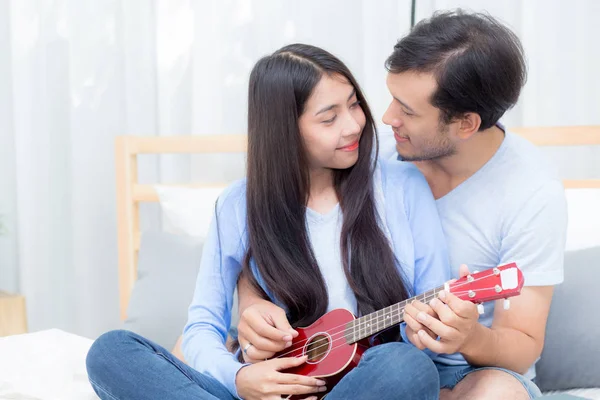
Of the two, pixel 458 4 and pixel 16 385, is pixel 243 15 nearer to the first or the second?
pixel 458 4

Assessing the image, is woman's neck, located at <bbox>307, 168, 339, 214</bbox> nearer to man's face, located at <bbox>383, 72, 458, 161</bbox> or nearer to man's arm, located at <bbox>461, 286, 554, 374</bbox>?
man's face, located at <bbox>383, 72, 458, 161</bbox>

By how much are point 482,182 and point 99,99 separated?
1410mm

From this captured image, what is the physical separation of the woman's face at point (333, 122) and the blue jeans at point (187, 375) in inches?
15.1

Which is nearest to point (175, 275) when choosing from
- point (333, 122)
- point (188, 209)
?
point (188, 209)

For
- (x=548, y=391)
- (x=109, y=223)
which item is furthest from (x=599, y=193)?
(x=109, y=223)

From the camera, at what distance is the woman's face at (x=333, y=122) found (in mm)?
1470

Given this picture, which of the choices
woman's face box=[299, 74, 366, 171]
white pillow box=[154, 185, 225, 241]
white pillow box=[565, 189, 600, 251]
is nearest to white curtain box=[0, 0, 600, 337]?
white pillow box=[154, 185, 225, 241]

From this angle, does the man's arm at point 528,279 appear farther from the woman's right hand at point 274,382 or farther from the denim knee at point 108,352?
the denim knee at point 108,352

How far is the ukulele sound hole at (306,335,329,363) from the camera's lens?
4.42ft

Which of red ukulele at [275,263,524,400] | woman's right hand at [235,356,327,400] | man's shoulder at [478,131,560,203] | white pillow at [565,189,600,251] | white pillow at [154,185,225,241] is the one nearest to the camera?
red ukulele at [275,263,524,400]

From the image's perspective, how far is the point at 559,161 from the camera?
2084 millimetres

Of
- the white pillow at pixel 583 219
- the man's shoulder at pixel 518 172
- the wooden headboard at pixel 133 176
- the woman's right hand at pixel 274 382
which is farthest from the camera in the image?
the wooden headboard at pixel 133 176

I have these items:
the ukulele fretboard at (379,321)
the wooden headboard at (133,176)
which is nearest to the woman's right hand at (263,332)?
the ukulele fretboard at (379,321)

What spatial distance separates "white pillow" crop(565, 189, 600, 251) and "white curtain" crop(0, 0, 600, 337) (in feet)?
2.12
